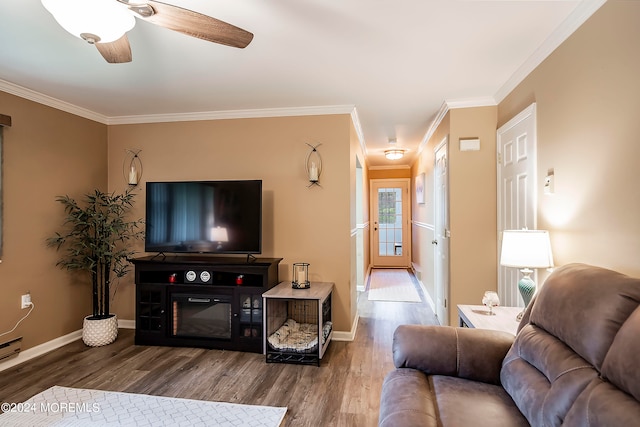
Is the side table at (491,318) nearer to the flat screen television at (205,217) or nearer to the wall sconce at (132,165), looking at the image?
the flat screen television at (205,217)

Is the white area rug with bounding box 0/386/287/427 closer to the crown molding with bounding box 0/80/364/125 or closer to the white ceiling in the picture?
the white ceiling

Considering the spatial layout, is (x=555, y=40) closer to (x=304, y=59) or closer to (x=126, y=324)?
(x=304, y=59)

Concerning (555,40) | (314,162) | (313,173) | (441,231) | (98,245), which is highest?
(555,40)

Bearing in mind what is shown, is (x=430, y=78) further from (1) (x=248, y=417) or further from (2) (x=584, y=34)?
(1) (x=248, y=417)

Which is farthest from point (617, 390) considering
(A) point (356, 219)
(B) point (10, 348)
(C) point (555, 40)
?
(B) point (10, 348)

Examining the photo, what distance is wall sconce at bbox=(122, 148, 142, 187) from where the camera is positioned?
12.6 feet

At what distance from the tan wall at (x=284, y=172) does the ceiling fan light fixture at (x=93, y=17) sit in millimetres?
2124

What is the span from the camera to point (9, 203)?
290 cm

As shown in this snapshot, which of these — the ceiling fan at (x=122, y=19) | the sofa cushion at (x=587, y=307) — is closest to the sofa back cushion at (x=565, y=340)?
the sofa cushion at (x=587, y=307)

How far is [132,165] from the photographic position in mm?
3865

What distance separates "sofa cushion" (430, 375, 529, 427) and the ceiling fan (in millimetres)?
1903

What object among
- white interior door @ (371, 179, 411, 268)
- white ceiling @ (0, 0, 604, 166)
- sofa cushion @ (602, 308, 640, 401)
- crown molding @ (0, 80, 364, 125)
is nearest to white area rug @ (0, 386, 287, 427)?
sofa cushion @ (602, 308, 640, 401)

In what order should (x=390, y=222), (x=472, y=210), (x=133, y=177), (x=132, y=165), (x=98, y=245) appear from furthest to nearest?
(x=390, y=222) < (x=132, y=165) < (x=133, y=177) < (x=98, y=245) < (x=472, y=210)

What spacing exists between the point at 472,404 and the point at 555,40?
2.16 metres
